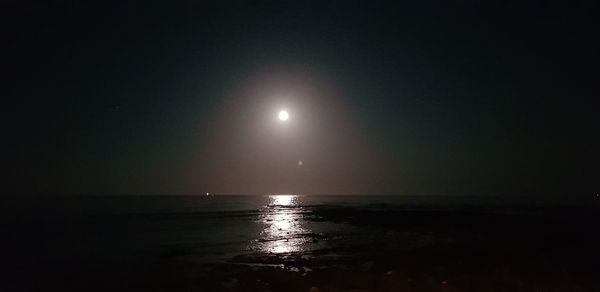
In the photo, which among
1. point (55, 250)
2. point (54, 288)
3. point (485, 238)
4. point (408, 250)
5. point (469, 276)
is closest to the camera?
point (469, 276)

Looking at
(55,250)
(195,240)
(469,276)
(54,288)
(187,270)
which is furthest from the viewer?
(195,240)

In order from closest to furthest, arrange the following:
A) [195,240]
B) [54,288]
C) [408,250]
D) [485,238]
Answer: [54,288]
[408,250]
[485,238]
[195,240]

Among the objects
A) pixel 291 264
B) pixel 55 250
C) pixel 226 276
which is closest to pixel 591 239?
pixel 291 264

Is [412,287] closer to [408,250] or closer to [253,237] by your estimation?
[408,250]

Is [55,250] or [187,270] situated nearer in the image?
[187,270]

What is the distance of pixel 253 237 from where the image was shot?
36.6 m

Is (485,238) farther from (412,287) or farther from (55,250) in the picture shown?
(55,250)

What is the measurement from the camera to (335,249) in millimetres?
28203

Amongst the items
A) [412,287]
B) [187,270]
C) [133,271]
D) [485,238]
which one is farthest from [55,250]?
[485,238]

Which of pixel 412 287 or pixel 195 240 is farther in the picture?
pixel 195 240

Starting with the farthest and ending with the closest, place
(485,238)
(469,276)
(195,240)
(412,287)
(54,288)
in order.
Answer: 1. (195,240)
2. (485,238)
3. (54,288)
4. (469,276)
5. (412,287)

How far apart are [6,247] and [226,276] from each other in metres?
21.1

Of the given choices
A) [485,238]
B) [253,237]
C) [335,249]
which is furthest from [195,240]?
[485,238]

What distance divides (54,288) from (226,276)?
7274mm
